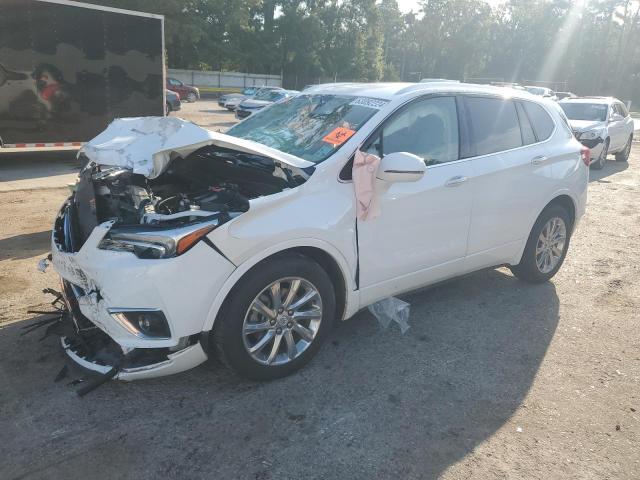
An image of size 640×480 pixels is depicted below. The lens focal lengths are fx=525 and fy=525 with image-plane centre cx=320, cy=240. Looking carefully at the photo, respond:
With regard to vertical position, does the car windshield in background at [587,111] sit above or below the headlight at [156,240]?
above

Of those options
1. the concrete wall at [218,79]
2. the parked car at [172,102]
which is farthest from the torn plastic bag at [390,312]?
the concrete wall at [218,79]

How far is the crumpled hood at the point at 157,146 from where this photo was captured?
10.1 feet

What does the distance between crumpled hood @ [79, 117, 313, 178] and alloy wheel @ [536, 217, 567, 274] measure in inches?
109

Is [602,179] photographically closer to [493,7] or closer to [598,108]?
[598,108]

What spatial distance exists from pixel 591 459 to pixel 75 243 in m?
3.20

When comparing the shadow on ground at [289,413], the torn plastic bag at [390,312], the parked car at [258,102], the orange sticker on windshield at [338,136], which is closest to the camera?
the shadow on ground at [289,413]

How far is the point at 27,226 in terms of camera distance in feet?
20.9

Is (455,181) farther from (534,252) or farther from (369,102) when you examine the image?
(534,252)

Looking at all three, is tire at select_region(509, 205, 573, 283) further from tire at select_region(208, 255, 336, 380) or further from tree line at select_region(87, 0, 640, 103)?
tree line at select_region(87, 0, 640, 103)

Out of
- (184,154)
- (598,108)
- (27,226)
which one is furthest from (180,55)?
(184,154)

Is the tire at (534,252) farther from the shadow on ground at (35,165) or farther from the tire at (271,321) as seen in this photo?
the shadow on ground at (35,165)

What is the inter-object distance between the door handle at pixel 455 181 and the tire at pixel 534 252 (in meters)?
1.28

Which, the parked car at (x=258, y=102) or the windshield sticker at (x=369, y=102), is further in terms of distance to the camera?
the parked car at (x=258, y=102)

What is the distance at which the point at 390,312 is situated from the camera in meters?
4.15
